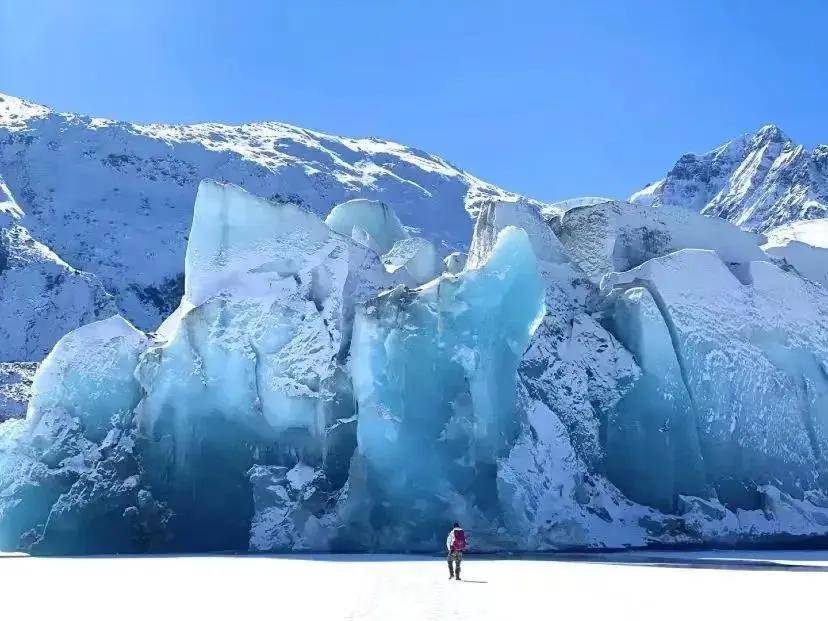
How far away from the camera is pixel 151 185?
90000 millimetres

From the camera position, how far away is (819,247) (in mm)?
45500

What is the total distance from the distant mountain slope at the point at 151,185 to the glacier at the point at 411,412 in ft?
136

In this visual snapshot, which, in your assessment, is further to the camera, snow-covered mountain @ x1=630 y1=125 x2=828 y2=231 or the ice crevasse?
snow-covered mountain @ x1=630 y1=125 x2=828 y2=231

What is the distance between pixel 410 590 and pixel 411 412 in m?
15.7

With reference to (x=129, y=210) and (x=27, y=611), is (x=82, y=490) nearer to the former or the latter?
(x=27, y=611)

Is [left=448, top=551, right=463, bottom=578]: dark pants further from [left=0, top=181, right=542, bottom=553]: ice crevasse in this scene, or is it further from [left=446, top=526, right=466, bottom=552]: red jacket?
[left=0, top=181, right=542, bottom=553]: ice crevasse

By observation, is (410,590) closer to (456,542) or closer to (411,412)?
(456,542)

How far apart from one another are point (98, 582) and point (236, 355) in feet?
49.9

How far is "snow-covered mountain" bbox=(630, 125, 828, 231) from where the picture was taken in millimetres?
91812

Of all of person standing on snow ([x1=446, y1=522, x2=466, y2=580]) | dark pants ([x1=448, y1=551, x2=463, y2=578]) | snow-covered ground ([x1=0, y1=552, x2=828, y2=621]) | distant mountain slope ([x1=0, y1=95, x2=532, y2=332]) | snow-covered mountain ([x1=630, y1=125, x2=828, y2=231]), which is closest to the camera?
snow-covered ground ([x1=0, y1=552, x2=828, y2=621])

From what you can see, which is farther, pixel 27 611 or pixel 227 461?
pixel 227 461

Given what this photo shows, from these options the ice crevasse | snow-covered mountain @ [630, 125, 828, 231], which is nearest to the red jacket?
the ice crevasse

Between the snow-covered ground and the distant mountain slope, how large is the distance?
5516cm

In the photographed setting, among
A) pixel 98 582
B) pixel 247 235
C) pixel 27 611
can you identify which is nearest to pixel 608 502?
pixel 247 235
